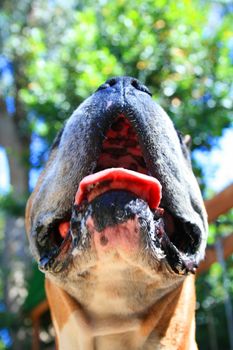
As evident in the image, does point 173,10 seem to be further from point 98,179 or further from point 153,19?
point 98,179

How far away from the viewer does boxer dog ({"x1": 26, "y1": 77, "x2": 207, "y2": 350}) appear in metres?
1.63

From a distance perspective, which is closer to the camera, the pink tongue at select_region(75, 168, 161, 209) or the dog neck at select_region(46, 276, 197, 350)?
the pink tongue at select_region(75, 168, 161, 209)

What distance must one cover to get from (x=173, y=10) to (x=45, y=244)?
Answer: 13.8 feet

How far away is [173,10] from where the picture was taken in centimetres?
557

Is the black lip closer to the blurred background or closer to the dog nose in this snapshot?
the dog nose

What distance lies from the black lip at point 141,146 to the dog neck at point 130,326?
210 millimetres

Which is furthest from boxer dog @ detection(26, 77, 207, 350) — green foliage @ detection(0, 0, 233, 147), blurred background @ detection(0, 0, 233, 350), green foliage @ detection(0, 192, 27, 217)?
green foliage @ detection(0, 192, 27, 217)

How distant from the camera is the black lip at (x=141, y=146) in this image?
1.79m

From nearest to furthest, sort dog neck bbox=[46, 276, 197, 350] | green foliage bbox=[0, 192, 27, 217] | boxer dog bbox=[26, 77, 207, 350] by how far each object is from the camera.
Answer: boxer dog bbox=[26, 77, 207, 350], dog neck bbox=[46, 276, 197, 350], green foliage bbox=[0, 192, 27, 217]

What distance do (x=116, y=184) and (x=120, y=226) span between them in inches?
5.4

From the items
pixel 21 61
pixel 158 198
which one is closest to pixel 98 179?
pixel 158 198

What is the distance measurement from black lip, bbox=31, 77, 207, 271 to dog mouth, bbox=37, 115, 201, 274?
15mm

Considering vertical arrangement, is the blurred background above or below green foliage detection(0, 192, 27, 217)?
above

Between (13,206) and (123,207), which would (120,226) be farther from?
(13,206)
